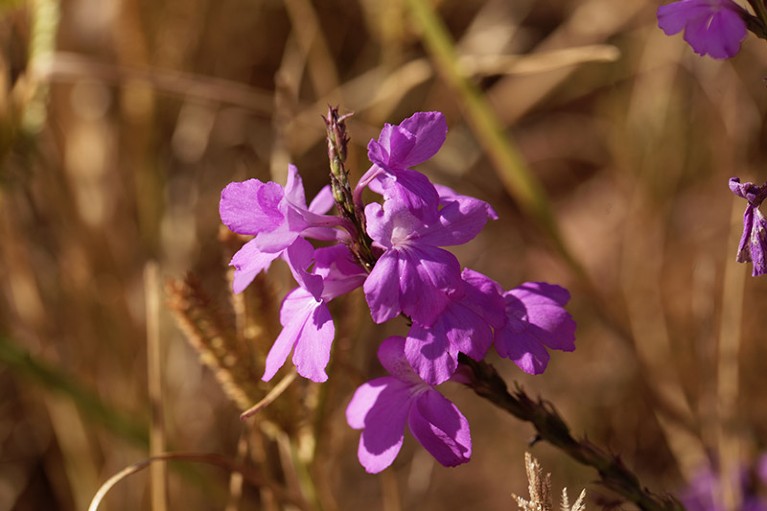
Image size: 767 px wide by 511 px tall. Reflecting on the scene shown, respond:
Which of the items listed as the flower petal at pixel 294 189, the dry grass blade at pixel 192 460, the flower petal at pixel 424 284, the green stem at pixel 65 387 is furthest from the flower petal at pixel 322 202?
the green stem at pixel 65 387

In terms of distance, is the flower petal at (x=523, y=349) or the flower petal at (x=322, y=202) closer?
the flower petal at (x=523, y=349)

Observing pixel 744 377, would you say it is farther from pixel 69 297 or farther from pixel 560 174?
pixel 69 297

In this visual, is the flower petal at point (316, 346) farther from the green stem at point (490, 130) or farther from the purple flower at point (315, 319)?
the green stem at point (490, 130)

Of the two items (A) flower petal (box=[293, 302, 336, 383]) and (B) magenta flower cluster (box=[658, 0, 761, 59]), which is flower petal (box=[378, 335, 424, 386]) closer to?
(A) flower petal (box=[293, 302, 336, 383])

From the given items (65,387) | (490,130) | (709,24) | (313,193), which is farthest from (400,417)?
(313,193)

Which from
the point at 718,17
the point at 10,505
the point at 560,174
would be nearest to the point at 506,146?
the point at 718,17

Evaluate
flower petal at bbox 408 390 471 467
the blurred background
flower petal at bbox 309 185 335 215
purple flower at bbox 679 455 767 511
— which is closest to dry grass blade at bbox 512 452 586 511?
flower petal at bbox 408 390 471 467

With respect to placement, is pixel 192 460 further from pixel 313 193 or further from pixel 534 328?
pixel 313 193
